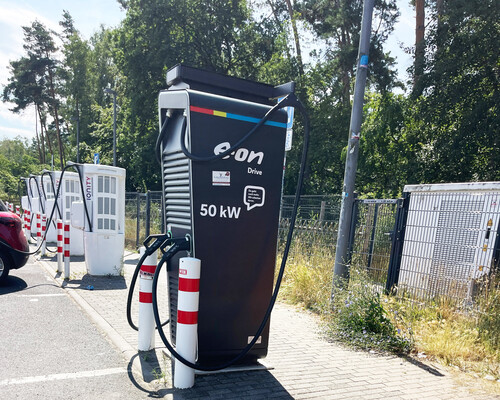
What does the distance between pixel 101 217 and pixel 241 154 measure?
604cm

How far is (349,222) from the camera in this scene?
6.42 metres

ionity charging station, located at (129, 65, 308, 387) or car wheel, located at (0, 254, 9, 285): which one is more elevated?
ionity charging station, located at (129, 65, 308, 387)

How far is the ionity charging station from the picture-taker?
384 centimetres

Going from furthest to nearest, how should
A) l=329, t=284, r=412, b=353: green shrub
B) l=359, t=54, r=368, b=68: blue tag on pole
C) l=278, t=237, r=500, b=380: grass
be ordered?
l=359, t=54, r=368, b=68: blue tag on pole
l=329, t=284, r=412, b=353: green shrub
l=278, t=237, r=500, b=380: grass

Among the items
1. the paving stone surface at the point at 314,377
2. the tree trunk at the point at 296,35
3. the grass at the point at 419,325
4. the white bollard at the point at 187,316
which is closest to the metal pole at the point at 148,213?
the paving stone surface at the point at 314,377

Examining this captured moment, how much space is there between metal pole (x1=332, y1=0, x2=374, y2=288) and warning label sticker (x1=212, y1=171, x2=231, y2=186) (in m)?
2.75

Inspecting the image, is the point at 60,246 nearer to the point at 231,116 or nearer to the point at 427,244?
the point at 231,116

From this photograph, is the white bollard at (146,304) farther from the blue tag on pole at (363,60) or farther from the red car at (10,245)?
the red car at (10,245)

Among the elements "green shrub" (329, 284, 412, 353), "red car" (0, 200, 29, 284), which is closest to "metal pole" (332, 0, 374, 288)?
"green shrub" (329, 284, 412, 353)

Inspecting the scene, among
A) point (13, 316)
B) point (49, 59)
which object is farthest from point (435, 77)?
point (49, 59)

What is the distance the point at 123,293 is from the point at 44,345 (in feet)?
9.32

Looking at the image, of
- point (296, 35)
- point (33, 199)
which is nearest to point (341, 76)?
point (296, 35)

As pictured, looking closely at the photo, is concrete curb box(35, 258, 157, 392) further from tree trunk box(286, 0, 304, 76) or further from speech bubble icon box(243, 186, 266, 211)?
tree trunk box(286, 0, 304, 76)

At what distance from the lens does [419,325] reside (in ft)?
18.1
